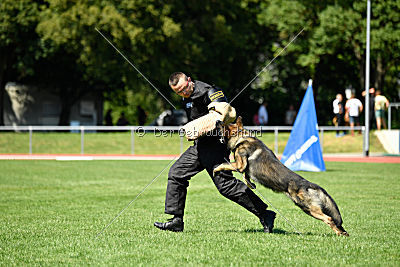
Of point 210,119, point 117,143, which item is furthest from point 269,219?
point 117,143

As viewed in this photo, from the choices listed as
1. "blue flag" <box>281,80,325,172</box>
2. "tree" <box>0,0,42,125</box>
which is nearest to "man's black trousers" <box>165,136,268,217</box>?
"blue flag" <box>281,80,325,172</box>

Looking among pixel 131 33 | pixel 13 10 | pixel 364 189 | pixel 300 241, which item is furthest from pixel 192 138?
pixel 13 10

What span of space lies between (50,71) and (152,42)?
1089 cm

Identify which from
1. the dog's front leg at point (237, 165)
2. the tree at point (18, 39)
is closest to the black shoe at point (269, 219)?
the dog's front leg at point (237, 165)

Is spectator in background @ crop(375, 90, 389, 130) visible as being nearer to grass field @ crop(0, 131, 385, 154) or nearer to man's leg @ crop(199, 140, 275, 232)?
grass field @ crop(0, 131, 385, 154)

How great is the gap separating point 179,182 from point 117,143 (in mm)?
22205

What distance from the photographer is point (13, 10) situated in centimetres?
3412

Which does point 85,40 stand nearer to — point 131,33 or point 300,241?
point 131,33

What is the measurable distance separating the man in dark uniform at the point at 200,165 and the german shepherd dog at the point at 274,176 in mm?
172

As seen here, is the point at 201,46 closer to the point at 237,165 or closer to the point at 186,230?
the point at 186,230

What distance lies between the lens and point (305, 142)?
1557cm

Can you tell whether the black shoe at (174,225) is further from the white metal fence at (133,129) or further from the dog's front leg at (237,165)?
the white metal fence at (133,129)

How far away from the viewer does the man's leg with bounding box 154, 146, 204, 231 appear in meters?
7.07

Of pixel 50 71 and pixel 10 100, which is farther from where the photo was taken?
pixel 10 100
